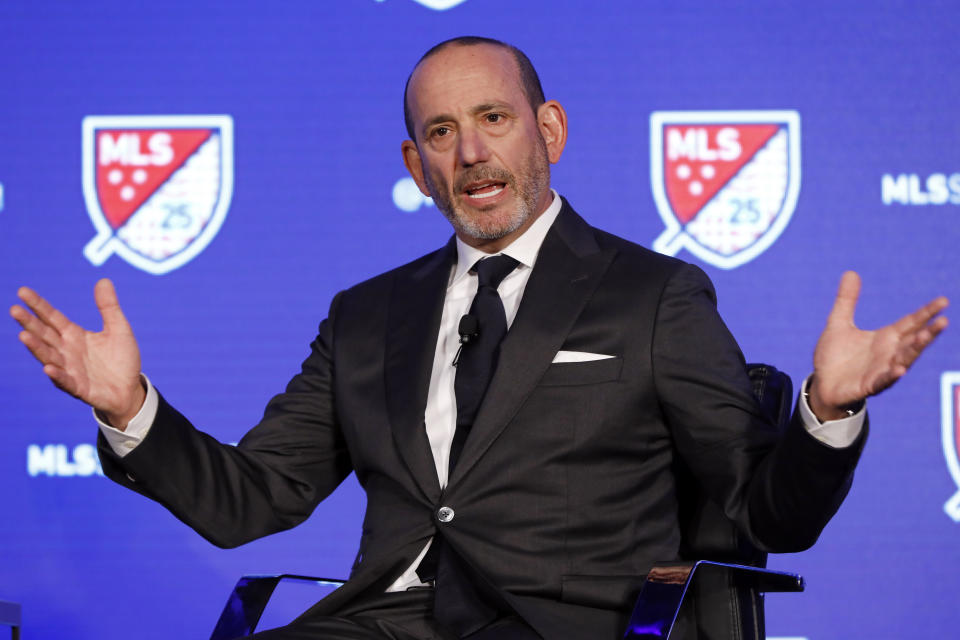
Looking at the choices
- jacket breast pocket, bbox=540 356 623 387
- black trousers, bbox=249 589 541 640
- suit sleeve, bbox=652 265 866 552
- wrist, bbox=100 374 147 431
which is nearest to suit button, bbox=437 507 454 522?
black trousers, bbox=249 589 541 640

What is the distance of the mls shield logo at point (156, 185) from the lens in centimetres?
307

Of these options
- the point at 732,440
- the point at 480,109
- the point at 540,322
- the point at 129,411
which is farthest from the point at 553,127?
the point at 129,411

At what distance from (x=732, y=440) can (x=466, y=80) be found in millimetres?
813

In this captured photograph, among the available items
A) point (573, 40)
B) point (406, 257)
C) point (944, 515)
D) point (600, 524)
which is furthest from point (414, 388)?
point (944, 515)

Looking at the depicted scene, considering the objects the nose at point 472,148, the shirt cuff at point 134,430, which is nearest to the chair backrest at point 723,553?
the nose at point 472,148

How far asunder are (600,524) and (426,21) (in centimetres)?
171

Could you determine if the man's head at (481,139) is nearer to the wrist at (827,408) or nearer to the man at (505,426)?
the man at (505,426)

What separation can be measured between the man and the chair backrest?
0.17 feet

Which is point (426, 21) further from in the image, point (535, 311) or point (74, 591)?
point (74, 591)

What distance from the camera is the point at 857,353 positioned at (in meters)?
1.47

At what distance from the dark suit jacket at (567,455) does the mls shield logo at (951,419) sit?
3.98 ft

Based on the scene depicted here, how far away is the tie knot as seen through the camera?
200 cm

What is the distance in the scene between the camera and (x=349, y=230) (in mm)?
3045

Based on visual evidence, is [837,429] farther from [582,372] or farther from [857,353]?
[582,372]
